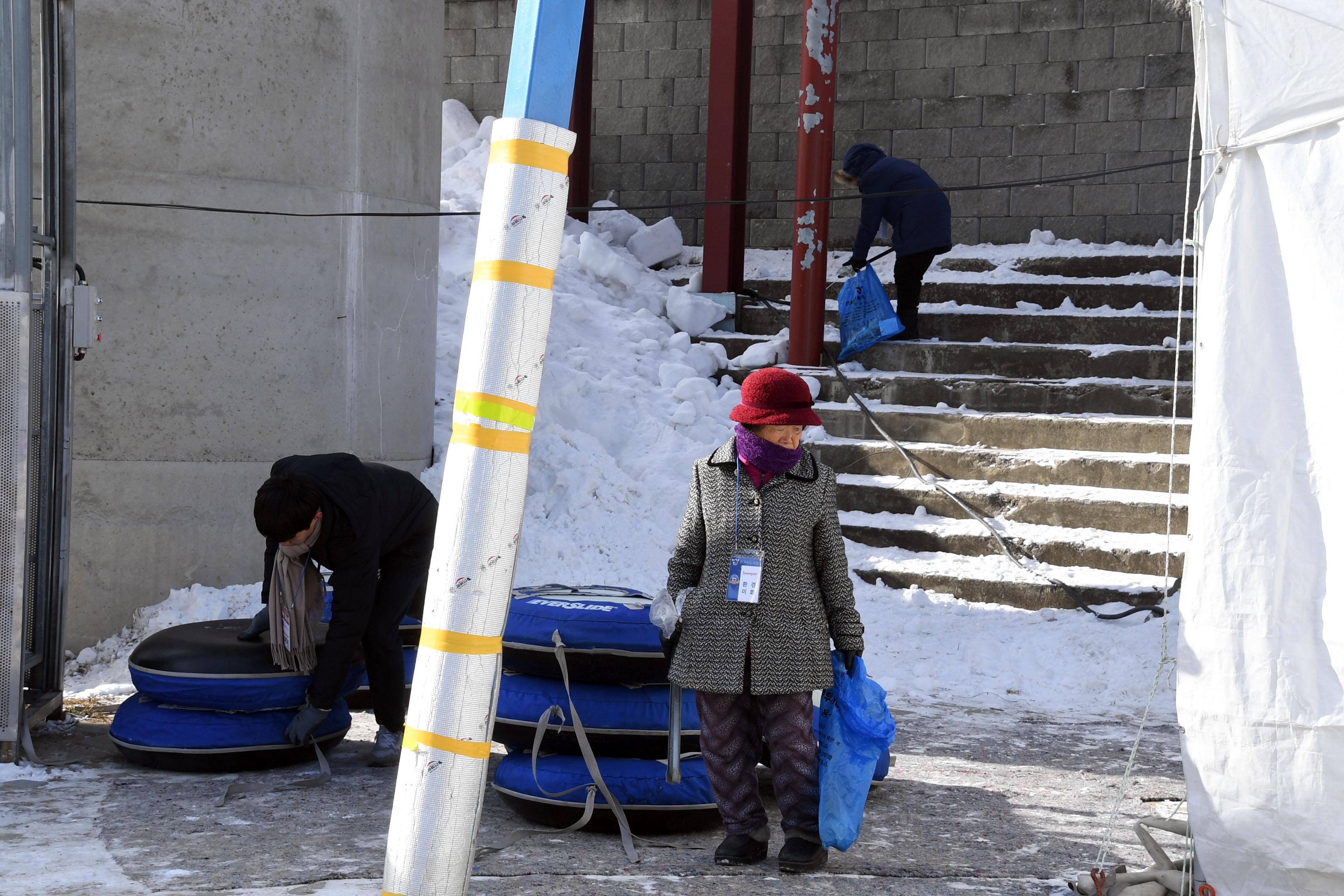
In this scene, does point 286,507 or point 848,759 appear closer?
point 848,759

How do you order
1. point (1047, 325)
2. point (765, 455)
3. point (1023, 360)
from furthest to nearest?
point (1047, 325) < point (1023, 360) < point (765, 455)

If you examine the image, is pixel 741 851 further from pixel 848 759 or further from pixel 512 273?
pixel 512 273

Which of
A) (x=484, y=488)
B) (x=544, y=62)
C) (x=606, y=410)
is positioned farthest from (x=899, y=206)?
(x=484, y=488)

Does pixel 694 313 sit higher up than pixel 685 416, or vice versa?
pixel 694 313

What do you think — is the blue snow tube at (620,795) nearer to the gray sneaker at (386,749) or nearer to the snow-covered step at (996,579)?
the gray sneaker at (386,749)

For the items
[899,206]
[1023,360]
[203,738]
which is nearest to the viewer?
[203,738]

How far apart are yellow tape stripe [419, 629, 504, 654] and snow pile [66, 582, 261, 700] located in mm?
4302

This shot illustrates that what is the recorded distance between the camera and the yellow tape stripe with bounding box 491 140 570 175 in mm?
3021

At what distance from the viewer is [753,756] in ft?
14.4

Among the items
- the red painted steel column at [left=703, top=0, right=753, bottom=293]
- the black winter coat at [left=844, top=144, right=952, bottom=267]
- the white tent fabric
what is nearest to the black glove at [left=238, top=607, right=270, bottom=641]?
the white tent fabric

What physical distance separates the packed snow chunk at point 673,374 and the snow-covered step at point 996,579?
2377mm

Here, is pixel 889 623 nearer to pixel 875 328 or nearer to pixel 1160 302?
pixel 875 328

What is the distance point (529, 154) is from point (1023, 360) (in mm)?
7499

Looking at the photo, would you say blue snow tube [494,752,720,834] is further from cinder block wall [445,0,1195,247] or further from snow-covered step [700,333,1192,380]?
cinder block wall [445,0,1195,247]
